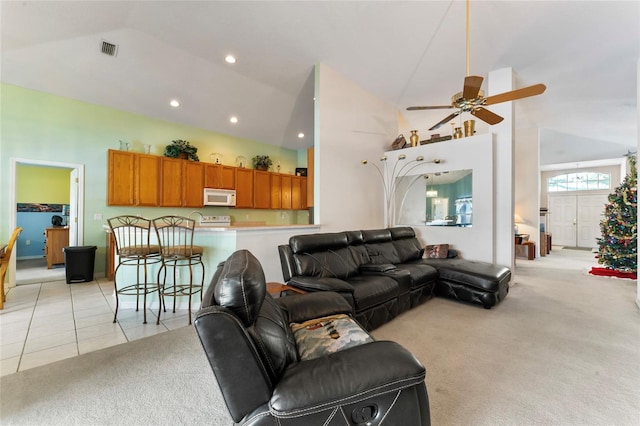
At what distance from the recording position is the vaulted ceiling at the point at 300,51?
129 inches

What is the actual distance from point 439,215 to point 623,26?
329 cm

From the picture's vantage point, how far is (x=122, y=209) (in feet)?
16.8

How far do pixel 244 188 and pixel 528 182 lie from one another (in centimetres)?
782

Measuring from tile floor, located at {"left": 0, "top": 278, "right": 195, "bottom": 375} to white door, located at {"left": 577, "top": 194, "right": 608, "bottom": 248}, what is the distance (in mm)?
12477

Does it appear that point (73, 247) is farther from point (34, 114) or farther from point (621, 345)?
point (621, 345)

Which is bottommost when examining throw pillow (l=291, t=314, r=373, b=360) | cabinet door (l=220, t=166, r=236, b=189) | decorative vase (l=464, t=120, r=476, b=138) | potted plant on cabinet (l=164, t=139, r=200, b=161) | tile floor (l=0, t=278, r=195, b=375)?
tile floor (l=0, t=278, r=195, b=375)

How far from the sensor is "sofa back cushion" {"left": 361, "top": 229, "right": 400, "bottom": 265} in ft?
12.4

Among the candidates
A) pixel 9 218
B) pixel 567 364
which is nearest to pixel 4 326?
pixel 9 218

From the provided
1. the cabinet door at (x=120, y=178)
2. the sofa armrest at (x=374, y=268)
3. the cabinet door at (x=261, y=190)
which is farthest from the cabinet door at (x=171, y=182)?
the sofa armrest at (x=374, y=268)

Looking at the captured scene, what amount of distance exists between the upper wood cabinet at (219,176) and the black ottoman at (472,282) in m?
4.73

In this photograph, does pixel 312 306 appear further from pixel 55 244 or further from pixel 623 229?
pixel 55 244

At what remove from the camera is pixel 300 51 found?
4.00 metres

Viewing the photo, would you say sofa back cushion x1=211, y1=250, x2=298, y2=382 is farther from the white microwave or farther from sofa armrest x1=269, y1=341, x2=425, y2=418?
the white microwave

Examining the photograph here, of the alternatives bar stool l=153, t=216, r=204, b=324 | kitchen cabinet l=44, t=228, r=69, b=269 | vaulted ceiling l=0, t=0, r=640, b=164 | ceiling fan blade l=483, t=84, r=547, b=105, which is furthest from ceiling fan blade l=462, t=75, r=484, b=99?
kitchen cabinet l=44, t=228, r=69, b=269
